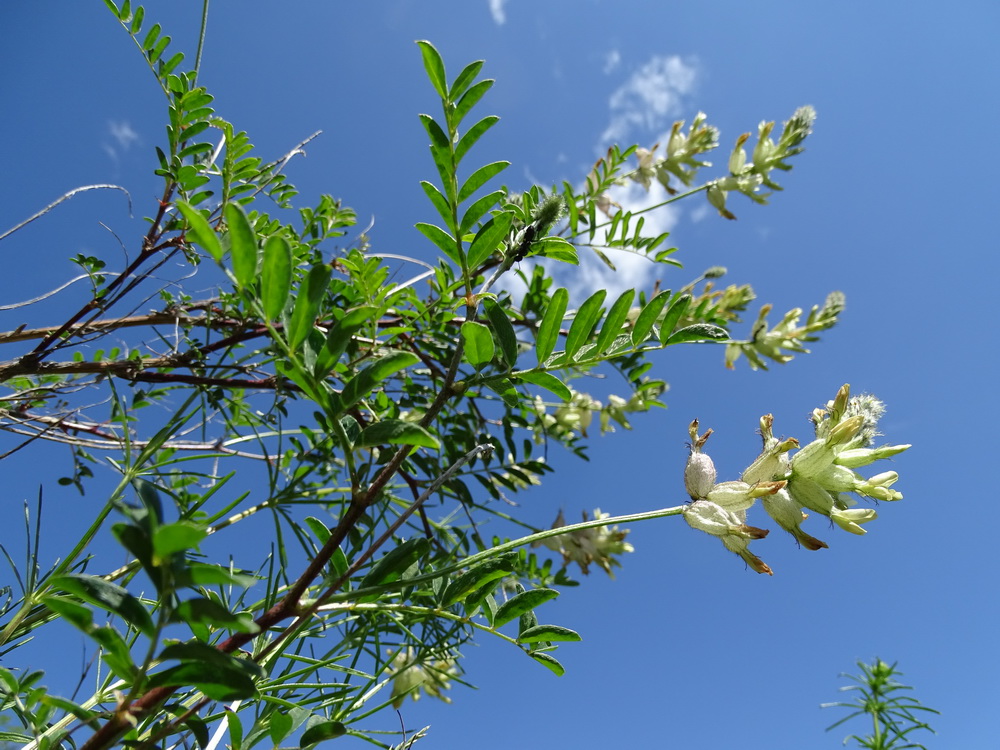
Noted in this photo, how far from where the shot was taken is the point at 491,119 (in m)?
0.81

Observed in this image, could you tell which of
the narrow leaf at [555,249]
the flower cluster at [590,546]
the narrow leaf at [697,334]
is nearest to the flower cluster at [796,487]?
the narrow leaf at [697,334]

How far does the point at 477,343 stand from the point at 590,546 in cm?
160

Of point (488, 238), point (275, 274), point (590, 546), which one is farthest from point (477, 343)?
point (590, 546)

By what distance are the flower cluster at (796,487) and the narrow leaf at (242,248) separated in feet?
2.12

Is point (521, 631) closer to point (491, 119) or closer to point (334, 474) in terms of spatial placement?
point (491, 119)

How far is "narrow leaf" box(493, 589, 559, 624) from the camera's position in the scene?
812 millimetres

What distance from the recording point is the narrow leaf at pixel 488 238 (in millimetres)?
828

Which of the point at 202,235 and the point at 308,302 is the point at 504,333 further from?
the point at 202,235

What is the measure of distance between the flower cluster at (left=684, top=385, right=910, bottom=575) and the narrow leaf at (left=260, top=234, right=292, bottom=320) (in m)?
0.61

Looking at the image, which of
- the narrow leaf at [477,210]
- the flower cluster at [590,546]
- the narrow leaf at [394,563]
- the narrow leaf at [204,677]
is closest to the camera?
the narrow leaf at [204,677]

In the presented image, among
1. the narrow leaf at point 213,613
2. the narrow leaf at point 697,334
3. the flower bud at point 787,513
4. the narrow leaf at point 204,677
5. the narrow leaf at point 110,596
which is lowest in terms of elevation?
the narrow leaf at point 204,677

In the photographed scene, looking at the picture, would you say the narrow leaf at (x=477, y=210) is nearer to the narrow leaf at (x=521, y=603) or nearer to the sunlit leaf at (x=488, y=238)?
the sunlit leaf at (x=488, y=238)

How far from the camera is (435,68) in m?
0.78

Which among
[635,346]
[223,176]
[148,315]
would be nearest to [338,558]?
[635,346]
